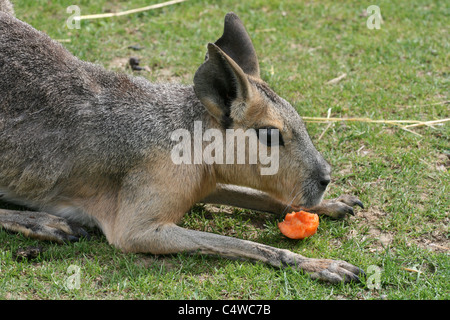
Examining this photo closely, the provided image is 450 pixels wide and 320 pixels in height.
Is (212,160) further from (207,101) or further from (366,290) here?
(366,290)

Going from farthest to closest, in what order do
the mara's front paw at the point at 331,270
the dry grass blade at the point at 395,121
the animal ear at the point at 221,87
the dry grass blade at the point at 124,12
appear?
the dry grass blade at the point at 124,12 < the dry grass blade at the point at 395,121 < the animal ear at the point at 221,87 < the mara's front paw at the point at 331,270

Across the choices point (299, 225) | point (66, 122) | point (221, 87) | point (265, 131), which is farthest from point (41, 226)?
point (299, 225)

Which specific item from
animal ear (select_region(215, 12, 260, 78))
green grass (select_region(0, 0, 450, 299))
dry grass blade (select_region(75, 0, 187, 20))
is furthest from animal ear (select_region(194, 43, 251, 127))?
dry grass blade (select_region(75, 0, 187, 20))

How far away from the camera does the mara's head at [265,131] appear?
3.95m

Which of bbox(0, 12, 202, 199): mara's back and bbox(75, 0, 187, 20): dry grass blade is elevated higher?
bbox(75, 0, 187, 20): dry grass blade

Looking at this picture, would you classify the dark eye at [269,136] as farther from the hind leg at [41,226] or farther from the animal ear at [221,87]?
the hind leg at [41,226]

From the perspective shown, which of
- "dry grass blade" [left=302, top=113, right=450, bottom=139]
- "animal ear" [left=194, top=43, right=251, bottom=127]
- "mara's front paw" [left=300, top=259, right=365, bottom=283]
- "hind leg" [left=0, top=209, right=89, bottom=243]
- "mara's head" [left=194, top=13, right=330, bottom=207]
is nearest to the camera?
"mara's front paw" [left=300, top=259, right=365, bottom=283]

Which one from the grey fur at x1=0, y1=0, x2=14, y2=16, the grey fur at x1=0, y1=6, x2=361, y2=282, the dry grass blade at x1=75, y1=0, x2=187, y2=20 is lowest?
the grey fur at x1=0, y1=6, x2=361, y2=282

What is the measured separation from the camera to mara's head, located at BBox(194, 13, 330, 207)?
13.0 feet

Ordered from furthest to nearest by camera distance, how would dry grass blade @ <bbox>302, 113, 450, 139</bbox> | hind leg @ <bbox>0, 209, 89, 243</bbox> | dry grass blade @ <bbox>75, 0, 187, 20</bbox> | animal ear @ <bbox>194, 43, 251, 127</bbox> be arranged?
dry grass blade @ <bbox>75, 0, 187, 20</bbox>, dry grass blade @ <bbox>302, 113, 450, 139</bbox>, hind leg @ <bbox>0, 209, 89, 243</bbox>, animal ear @ <bbox>194, 43, 251, 127</bbox>

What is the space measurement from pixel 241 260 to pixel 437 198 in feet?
5.86

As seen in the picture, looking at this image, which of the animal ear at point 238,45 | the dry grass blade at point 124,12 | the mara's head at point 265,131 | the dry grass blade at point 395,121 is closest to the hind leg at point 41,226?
the mara's head at point 265,131

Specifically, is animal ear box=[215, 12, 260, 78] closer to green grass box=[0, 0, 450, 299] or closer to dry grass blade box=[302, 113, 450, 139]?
green grass box=[0, 0, 450, 299]

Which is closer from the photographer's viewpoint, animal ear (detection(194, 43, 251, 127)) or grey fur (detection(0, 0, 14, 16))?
animal ear (detection(194, 43, 251, 127))
